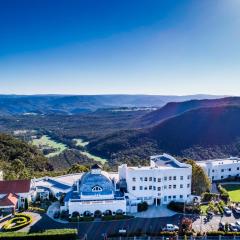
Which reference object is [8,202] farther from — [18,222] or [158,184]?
[158,184]

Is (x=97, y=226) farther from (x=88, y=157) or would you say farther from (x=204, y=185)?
(x=88, y=157)

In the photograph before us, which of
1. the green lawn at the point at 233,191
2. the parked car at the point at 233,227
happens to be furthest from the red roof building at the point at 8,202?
the green lawn at the point at 233,191

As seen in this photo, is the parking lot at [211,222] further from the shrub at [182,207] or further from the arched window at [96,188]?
the arched window at [96,188]

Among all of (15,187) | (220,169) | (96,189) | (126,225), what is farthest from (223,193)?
(15,187)

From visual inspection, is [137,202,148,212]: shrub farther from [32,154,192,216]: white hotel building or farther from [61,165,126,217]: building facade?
[61,165,126,217]: building facade

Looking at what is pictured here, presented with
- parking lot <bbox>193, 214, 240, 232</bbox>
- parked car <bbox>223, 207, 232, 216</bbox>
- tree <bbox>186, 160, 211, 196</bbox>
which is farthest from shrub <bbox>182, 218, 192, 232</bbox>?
tree <bbox>186, 160, 211, 196</bbox>
